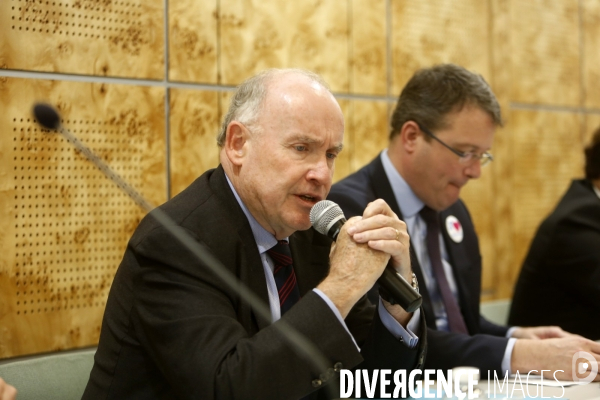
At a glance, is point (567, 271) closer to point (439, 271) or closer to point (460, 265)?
point (460, 265)

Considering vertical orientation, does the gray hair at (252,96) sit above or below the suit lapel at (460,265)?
above

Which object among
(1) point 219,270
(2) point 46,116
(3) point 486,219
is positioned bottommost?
(3) point 486,219

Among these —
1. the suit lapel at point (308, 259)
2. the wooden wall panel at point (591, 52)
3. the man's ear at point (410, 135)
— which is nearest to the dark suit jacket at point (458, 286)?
the man's ear at point (410, 135)

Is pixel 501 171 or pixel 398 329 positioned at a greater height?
pixel 501 171

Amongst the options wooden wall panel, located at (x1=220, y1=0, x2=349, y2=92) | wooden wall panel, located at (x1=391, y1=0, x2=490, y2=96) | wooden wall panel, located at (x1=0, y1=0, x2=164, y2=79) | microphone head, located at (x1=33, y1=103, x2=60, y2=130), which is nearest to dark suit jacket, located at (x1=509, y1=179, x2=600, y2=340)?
wooden wall panel, located at (x1=391, y1=0, x2=490, y2=96)

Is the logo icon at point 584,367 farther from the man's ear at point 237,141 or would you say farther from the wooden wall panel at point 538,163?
the wooden wall panel at point 538,163

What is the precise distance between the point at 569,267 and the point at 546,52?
6.67 ft

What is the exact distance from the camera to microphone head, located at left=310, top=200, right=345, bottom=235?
158cm

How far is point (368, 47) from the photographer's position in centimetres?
341

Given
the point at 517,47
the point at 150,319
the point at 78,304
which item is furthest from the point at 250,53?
the point at 517,47

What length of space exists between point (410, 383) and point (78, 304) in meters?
1.36

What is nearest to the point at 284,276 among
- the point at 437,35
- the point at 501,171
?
the point at 437,35

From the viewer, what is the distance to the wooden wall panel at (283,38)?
289 cm

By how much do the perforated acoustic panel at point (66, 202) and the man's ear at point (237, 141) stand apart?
0.98m
